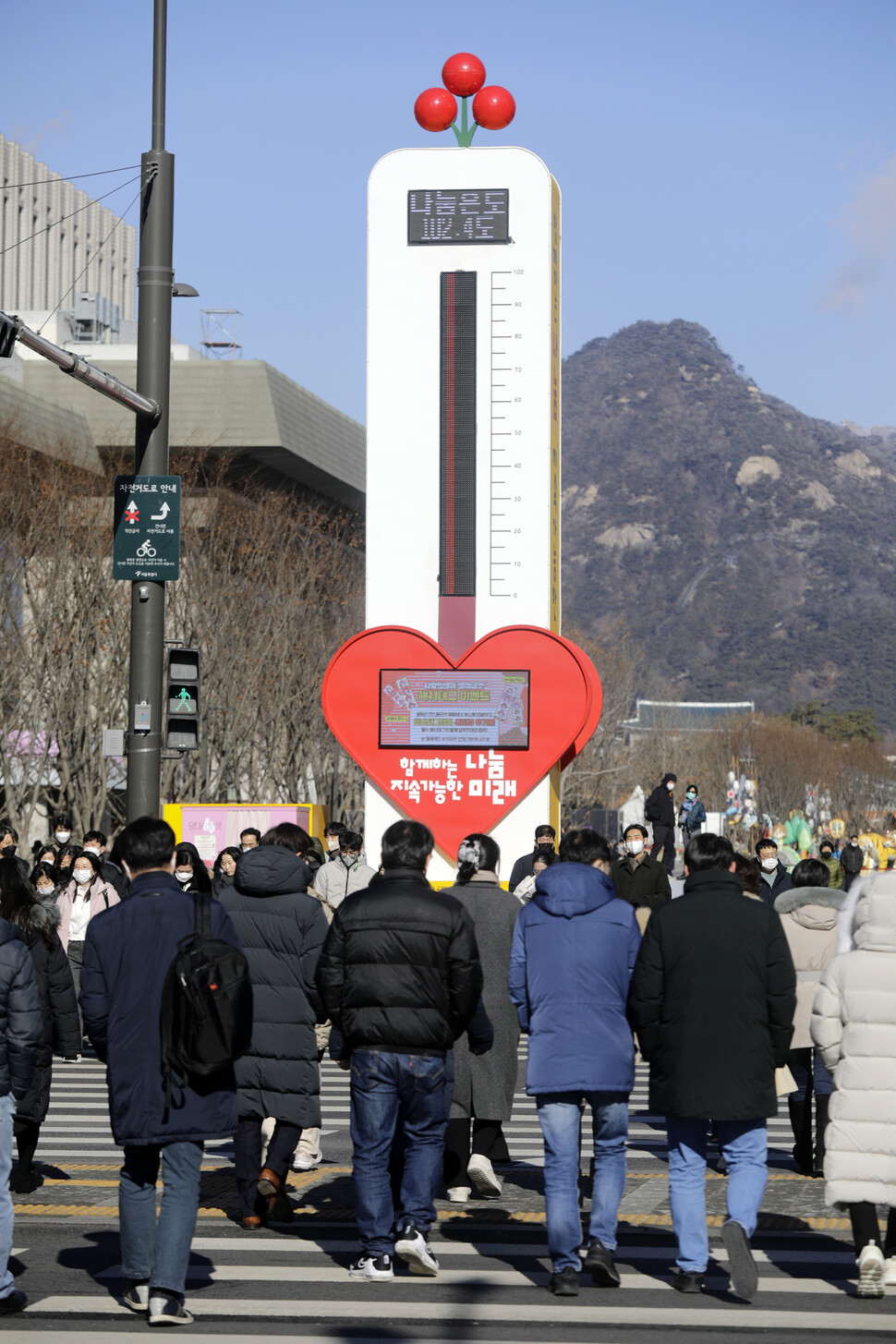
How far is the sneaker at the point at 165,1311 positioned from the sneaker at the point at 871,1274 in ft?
9.03

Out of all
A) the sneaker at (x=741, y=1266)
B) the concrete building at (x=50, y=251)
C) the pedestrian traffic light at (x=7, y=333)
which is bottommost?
the sneaker at (x=741, y=1266)

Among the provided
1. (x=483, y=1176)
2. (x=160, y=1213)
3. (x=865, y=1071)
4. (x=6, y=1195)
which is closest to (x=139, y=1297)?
(x=160, y=1213)

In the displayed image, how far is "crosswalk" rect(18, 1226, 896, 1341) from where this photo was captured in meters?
6.87

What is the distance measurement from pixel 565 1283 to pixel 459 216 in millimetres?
18215

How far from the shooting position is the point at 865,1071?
7.52m

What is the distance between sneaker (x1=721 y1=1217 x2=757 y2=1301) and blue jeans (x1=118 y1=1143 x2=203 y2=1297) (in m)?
2.12

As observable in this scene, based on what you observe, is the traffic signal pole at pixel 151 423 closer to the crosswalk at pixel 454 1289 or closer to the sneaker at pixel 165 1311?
the crosswalk at pixel 454 1289

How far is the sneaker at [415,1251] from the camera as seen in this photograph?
752 centimetres

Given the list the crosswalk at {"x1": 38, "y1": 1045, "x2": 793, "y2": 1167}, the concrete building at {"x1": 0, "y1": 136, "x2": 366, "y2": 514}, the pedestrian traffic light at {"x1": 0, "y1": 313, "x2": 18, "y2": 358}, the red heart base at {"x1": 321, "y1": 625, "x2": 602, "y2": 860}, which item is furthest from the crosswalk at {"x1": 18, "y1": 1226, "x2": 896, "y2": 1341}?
the concrete building at {"x1": 0, "y1": 136, "x2": 366, "y2": 514}

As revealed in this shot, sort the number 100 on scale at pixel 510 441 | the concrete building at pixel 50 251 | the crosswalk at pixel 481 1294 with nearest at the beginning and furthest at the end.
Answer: the crosswalk at pixel 481 1294
the number 100 on scale at pixel 510 441
the concrete building at pixel 50 251

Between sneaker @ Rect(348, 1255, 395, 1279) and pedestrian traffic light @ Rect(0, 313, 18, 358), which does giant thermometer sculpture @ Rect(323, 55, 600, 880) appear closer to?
pedestrian traffic light @ Rect(0, 313, 18, 358)

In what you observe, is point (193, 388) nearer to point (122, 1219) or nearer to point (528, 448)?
point (528, 448)

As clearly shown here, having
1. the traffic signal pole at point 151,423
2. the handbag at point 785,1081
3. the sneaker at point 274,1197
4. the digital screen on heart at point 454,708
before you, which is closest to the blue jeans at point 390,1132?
the sneaker at point 274,1197

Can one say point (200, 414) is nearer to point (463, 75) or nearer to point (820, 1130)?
point (463, 75)
